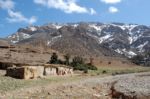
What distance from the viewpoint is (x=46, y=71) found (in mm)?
59188

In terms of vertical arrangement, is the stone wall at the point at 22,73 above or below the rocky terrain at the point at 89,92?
above

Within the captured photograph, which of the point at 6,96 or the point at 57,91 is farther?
the point at 57,91

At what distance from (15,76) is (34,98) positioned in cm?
1884

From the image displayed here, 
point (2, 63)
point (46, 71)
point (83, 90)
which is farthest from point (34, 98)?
point (2, 63)

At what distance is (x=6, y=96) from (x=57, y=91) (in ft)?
15.8

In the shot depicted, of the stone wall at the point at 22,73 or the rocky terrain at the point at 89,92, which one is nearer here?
the rocky terrain at the point at 89,92

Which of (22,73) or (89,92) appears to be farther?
(22,73)

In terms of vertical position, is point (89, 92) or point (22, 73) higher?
point (22, 73)

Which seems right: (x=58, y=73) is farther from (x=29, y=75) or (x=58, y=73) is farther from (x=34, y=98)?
(x=34, y=98)

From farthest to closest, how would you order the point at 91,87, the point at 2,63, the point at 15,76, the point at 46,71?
the point at 2,63, the point at 46,71, the point at 15,76, the point at 91,87

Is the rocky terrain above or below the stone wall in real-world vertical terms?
below

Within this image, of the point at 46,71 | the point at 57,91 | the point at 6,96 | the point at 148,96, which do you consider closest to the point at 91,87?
the point at 57,91

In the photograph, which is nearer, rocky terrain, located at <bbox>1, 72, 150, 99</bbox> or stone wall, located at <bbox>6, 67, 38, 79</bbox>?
rocky terrain, located at <bbox>1, 72, 150, 99</bbox>

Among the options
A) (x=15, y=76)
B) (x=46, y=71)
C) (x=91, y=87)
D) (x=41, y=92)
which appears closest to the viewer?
(x=41, y=92)
